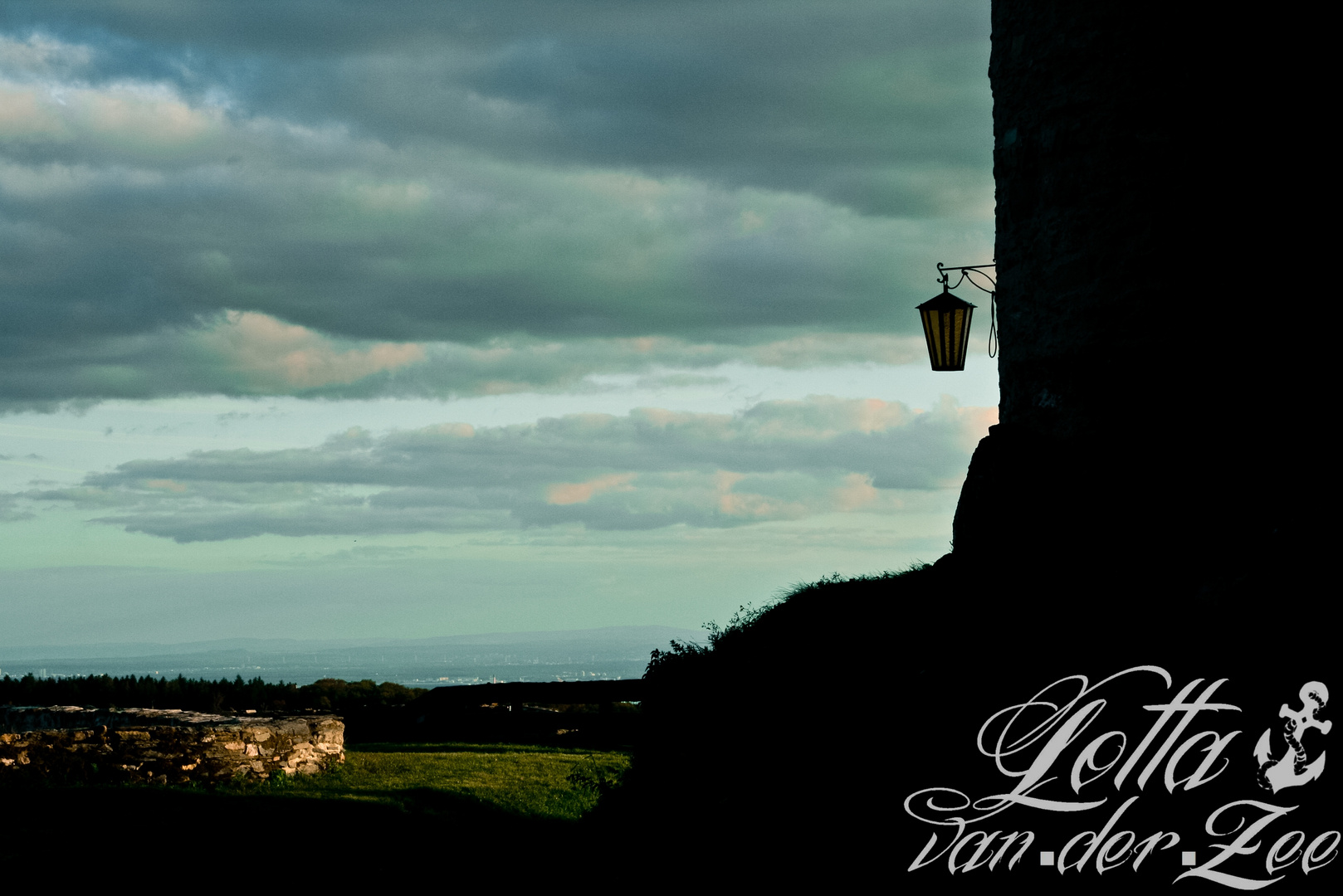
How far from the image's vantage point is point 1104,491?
6.95 meters

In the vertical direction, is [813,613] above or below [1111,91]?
below

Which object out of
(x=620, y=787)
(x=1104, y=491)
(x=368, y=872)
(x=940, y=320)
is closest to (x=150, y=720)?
(x=368, y=872)

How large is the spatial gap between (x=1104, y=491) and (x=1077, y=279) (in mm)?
1597

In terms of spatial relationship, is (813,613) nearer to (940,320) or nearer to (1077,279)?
(1077,279)

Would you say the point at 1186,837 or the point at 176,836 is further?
the point at 176,836

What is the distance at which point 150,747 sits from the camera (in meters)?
12.0

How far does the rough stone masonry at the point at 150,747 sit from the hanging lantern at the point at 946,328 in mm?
8926

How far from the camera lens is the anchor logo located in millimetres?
4008

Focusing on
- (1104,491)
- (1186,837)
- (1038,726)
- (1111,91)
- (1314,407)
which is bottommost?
(1186,837)

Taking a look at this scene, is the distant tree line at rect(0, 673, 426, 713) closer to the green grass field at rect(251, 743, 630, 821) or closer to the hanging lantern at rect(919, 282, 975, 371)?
the green grass field at rect(251, 743, 630, 821)

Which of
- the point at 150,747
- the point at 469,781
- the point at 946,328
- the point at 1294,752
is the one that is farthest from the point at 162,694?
the point at 1294,752

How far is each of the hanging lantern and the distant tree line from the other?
1165 cm

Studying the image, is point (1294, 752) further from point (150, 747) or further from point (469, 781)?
point (150, 747)

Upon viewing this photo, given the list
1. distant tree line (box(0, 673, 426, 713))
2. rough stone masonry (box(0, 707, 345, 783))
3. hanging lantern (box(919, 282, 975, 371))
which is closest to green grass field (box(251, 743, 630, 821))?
rough stone masonry (box(0, 707, 345, 783))
